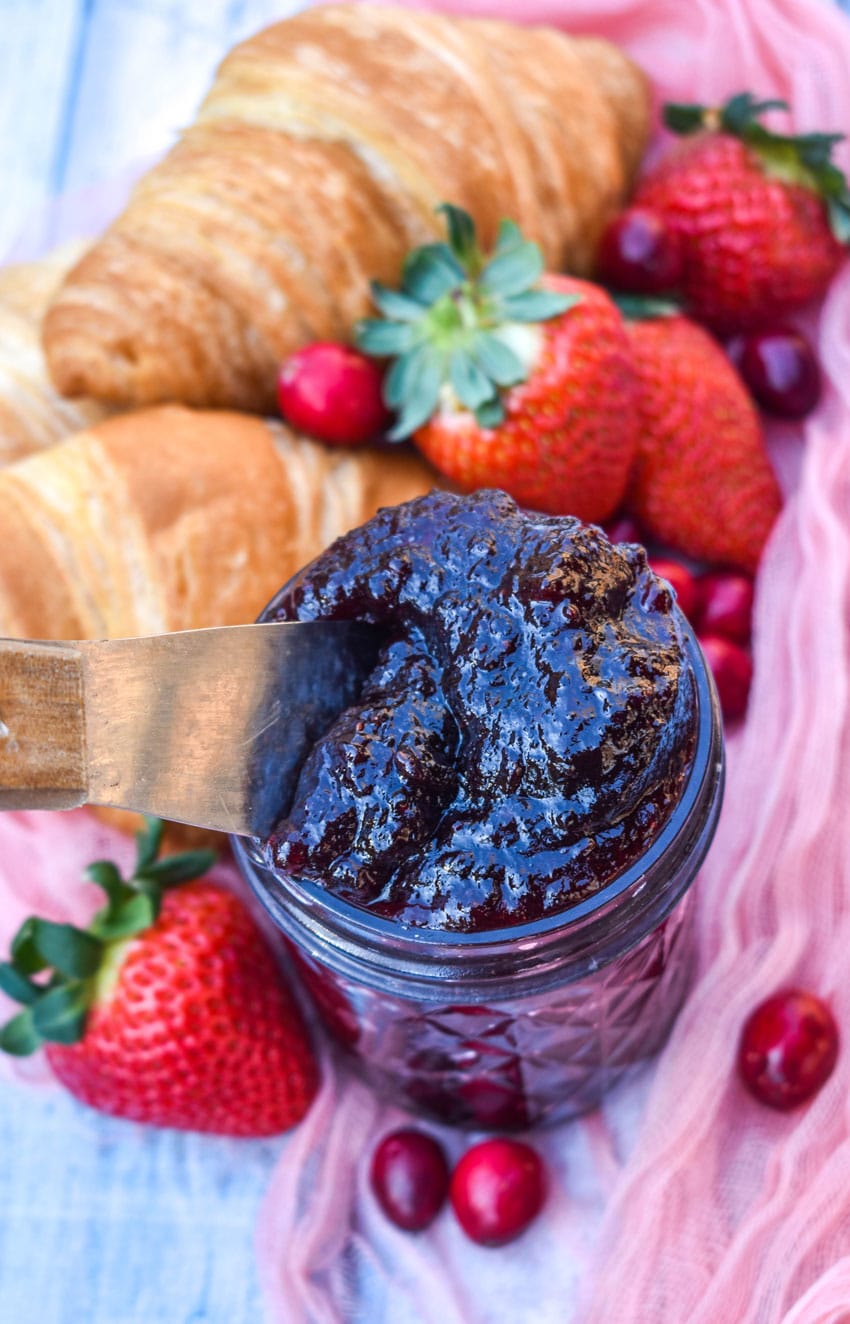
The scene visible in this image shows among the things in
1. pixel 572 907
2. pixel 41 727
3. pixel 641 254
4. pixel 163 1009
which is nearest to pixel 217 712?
pixel 41 727

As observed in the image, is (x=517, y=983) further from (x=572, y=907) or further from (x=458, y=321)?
(x=458, y=321)

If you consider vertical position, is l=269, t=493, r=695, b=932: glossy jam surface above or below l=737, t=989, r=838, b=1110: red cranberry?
above

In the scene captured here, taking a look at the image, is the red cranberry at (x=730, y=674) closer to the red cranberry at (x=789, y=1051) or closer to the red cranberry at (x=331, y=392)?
the red cranberry at (x=789, y=1051)

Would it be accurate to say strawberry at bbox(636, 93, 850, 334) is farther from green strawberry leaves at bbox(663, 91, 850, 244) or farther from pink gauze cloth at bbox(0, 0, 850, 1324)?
pink gauze cloth at bbox(0, 0, 850, 1324)

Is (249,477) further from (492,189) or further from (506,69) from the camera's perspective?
(506,69)

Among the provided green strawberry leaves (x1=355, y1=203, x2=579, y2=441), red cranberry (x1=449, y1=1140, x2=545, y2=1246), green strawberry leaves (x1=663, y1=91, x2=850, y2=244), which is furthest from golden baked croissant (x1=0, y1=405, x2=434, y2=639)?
green strawberry leaves (x1=663, y1=91, x2=850, y2=244)

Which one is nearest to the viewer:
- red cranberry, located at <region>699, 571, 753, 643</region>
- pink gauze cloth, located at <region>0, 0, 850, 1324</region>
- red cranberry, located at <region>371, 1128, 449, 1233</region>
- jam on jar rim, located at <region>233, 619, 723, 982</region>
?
jam on jar rim, located at <region>233, 619, 723, 982</region>

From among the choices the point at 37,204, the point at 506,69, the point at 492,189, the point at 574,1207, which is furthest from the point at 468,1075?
the point at 37,204
